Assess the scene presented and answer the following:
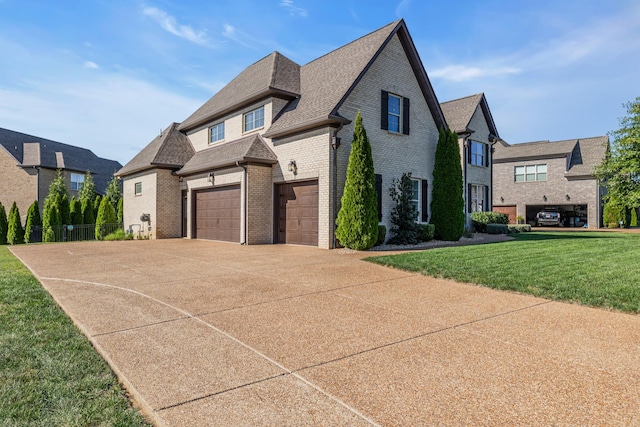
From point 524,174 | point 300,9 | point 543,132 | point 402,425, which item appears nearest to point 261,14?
point 300,9

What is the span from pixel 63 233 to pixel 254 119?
16.3m

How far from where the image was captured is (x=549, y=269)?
8297mm

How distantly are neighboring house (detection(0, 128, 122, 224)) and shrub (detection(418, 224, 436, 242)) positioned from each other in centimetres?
3340

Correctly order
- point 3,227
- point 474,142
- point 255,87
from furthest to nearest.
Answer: point 3,227
point 474,142
point 255,87

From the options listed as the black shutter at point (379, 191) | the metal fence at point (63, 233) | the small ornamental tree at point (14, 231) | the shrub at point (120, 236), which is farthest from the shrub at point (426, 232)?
the small ornamental tree at point (14, 231)

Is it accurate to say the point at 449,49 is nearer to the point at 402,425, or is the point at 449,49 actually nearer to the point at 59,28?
the point at 59,28

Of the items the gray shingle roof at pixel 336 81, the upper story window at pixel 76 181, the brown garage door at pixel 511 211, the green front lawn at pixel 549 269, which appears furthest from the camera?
the upper story window at pixel 76 181

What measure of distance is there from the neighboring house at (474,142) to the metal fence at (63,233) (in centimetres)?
2291

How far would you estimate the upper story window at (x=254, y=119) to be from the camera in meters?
16.2

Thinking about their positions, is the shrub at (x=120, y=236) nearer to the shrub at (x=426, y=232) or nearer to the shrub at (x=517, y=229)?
the shrub at (x=426, y=232)

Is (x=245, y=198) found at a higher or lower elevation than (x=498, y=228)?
higher

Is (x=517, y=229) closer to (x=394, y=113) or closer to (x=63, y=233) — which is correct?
(x=394, y=113)

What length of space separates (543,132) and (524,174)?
8705 millimetres

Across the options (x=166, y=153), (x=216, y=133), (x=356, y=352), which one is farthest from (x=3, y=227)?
(x=356, y=352)
